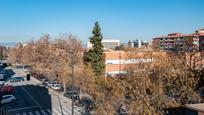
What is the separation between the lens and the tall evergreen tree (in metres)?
50.3

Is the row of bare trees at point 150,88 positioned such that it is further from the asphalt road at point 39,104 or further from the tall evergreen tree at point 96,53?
the tall evergreen tree at point 96,53

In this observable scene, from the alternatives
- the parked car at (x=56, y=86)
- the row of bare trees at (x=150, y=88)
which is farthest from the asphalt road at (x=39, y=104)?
the row of bare trees at (x=150, y=88)

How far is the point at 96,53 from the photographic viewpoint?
169ft

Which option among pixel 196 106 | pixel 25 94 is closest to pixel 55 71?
pixel 25 94

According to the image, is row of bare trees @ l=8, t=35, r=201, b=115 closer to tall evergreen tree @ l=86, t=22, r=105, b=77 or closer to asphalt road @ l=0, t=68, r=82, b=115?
asphalt road @ l=0, t=68, r=82, b=115

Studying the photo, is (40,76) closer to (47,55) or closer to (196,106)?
(47,55)

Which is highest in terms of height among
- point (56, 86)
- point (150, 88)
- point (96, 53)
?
point (96, 53)

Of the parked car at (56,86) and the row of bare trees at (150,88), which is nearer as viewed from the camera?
the row of bare trees at (150,88)

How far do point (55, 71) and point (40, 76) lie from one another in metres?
22.6

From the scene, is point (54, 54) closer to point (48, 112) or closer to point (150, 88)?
point (48, 112)

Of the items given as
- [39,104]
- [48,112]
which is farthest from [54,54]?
[48,112]

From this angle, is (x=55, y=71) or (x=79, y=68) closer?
(x=79, y=68)

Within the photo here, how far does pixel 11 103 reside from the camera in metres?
46.9

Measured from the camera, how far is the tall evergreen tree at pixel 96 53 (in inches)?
1982
